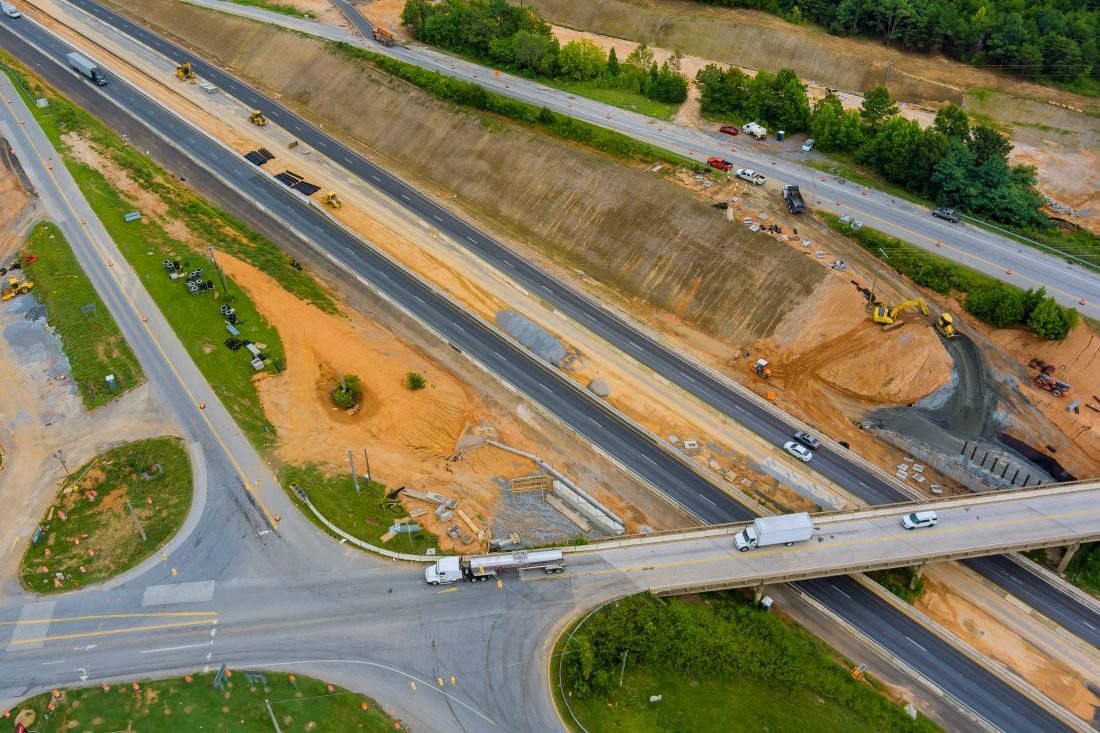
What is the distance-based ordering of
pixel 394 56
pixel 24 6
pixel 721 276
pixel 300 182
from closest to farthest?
pixel 721 276 < pixel 300 182 < pixel 394 56 < pixel 24 6

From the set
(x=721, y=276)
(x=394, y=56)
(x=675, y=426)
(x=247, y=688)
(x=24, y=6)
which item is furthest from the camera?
(x=24, y=6)

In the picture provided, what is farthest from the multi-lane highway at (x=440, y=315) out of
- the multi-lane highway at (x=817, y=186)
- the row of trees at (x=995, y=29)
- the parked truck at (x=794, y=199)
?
the row of trees at (x=995, y=29)

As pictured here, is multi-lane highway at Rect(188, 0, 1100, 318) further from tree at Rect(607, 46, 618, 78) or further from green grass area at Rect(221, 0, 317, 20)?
tree at Rect(607, 46, 618, 78)

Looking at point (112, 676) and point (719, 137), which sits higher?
point (719, 137)

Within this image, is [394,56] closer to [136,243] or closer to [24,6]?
[136,243]

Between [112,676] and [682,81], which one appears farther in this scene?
[682,81]

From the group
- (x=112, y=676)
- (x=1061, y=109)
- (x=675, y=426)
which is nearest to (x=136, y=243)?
(x=112, y=676)

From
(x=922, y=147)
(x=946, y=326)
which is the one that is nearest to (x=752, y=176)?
(x=922, y=147)
